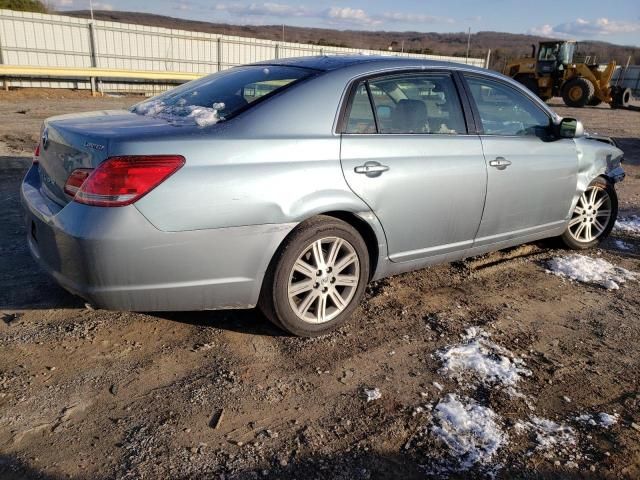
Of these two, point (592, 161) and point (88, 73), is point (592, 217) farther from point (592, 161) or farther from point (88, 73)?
point (88, 73)

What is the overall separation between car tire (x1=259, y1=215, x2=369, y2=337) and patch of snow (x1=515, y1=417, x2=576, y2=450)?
1.26 m

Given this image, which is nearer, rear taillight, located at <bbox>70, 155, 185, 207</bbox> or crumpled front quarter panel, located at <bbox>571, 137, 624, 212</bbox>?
rear taillight, located at <bbox>70, 155, 185, 207</bbox>

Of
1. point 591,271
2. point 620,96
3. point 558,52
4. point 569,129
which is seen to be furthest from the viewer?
point 620,96

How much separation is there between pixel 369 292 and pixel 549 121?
211 cm

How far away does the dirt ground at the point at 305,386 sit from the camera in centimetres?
230

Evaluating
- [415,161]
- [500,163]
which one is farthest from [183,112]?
[500,163]

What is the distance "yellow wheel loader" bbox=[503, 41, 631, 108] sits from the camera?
22.8 m

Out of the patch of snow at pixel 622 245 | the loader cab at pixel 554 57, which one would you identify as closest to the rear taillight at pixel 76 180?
the patch of snow at pixel 622 245

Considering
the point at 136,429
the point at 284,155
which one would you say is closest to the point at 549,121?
the point at 284,155

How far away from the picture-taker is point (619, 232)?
5777mm

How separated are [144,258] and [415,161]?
1790 mm

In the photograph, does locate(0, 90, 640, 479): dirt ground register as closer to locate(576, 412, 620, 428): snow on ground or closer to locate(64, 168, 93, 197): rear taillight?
locate(576, 412, 620, 428): snow on ground

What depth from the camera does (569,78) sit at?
76.7 ft

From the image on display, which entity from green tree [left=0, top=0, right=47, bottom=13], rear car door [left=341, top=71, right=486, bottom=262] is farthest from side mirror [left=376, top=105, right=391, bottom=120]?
green tree [left=0, top=0, right=47, bottom=13]
